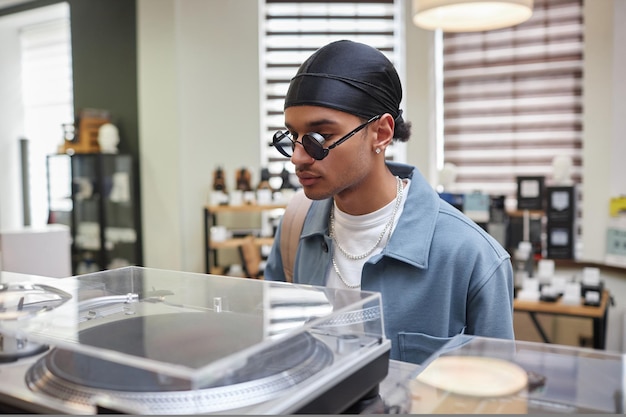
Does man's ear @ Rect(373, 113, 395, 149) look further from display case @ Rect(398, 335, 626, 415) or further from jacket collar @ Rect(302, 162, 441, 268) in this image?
display case @ Rect(398, 335, 626, 415)

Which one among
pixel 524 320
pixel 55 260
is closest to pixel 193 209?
pixel 55 260

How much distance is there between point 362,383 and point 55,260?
300cm

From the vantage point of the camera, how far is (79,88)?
5.28 meters

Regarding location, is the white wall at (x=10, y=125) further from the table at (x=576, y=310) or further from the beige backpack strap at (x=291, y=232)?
the beige backpack strap at (x=291, y=232)

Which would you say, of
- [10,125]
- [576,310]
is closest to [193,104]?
[10,125]

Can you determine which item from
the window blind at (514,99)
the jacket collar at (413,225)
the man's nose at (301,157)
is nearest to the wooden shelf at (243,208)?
the window blind at (514,99)

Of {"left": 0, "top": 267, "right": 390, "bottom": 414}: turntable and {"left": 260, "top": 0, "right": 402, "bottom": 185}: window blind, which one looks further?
{"left": 260, "top": 0, "right": 402, "bottom": 185}: window blind

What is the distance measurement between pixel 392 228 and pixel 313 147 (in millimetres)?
310

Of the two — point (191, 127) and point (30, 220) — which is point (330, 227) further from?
point (30, 220)

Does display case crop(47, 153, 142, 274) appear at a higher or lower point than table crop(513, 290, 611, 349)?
higher

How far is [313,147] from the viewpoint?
1.14m

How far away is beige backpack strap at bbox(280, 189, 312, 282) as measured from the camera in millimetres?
1523

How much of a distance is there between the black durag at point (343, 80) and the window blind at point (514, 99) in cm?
321

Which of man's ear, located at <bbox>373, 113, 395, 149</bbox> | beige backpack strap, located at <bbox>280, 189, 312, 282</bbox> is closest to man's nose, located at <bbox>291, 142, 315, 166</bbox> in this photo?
man's ear, located at <bbox>373, 113, 395, 149</bbox>
